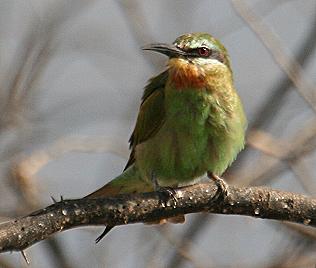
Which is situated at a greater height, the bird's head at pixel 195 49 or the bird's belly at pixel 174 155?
the bird's head at pixel 195 49

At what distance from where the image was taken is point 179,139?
3.57 m

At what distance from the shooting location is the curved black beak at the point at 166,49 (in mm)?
3592

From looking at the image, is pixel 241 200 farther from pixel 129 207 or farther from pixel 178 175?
pixel 178 175

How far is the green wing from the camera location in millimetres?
3641

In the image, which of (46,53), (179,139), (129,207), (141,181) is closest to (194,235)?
(141,181)

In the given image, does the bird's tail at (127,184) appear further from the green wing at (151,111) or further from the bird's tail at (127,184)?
the green wing at (151,111)

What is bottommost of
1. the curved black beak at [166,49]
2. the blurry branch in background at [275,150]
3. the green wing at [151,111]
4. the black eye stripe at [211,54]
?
the blurry branch in background at [275,150]

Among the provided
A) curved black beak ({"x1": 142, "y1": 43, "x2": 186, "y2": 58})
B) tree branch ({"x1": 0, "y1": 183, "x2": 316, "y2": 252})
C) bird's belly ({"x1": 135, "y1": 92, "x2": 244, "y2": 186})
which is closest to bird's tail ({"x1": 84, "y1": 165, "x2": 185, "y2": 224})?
bird's belly ({"x1": 135, "y1": 92, "x2": 244, "y2": 186})

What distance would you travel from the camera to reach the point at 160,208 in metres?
2.81

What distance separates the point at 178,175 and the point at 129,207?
1025 mm

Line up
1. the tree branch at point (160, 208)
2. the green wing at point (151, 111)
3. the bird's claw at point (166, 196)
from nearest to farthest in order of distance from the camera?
the tree branch at point (160, 208) → the bird's claw at point (166, 196) → the green wing at point (151, 111)

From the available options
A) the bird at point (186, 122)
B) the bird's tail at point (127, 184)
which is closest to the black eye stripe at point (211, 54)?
the bird at point (186, 122)

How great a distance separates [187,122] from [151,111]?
9.0 inches

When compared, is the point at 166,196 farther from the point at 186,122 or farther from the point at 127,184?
the point at 127,184
